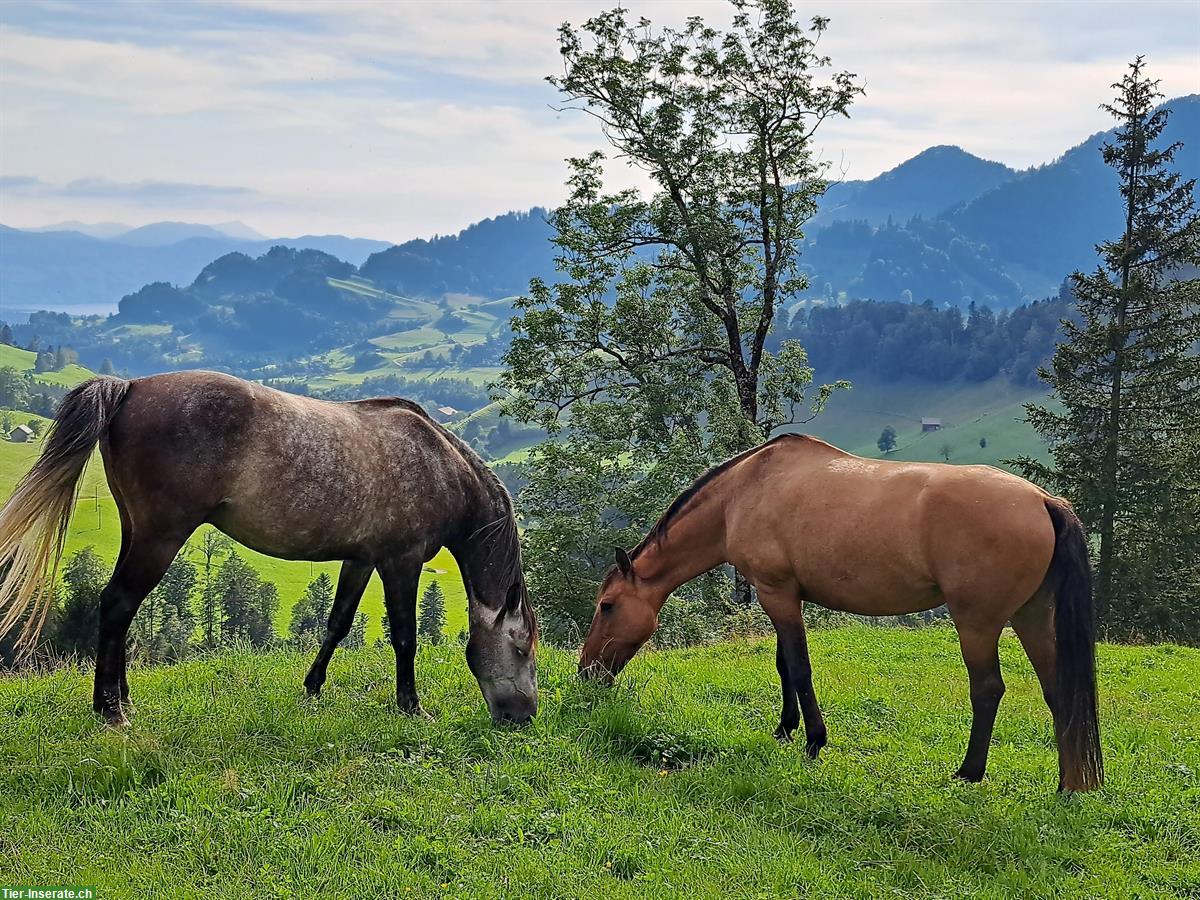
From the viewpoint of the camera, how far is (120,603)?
6.35 meters

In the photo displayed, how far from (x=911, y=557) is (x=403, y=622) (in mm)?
4241

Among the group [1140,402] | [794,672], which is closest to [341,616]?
[794,672]

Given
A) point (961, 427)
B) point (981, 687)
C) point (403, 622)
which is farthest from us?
point (961, 427)

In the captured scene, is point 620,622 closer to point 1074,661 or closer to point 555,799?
point 555,799

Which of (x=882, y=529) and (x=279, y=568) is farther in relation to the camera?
(x=279, y=568)

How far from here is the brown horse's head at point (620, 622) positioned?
26.5ft

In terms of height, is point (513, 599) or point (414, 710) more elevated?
point (513, 599)

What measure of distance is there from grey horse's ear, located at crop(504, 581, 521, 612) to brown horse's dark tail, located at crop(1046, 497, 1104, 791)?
436 cm

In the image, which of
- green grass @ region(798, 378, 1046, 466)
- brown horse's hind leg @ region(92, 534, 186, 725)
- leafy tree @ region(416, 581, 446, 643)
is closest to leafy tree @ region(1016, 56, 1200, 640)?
brown horse's hind leg @ region(92, 534, 186, 725)

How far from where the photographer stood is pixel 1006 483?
20.5 feet

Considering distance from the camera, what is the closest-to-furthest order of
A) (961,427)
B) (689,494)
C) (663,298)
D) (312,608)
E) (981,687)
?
(981,687) < (689,494) < (663,298) < (312,608) < (961,427)

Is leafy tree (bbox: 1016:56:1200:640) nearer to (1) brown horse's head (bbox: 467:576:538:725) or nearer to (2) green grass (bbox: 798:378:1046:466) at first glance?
(1) brown horse's head (bbox: 467:576:538:725)

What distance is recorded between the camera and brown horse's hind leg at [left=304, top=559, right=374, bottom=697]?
7566 millimetres

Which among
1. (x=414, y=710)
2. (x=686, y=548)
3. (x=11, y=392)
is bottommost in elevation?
(x=11, y=392)
